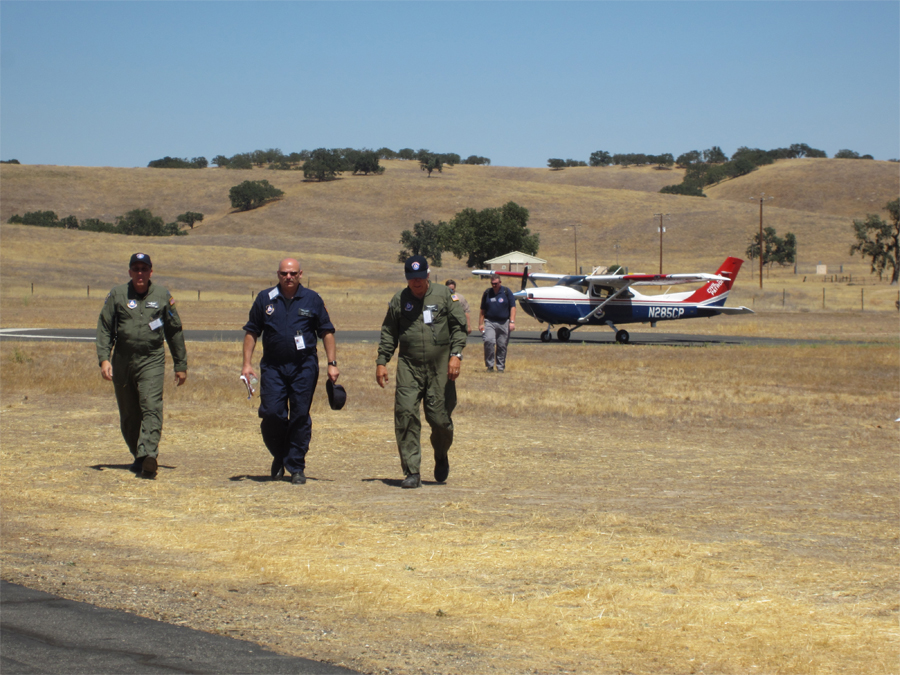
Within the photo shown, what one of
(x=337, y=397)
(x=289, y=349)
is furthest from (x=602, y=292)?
(x=289, y=349)

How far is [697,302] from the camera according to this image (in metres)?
32.2

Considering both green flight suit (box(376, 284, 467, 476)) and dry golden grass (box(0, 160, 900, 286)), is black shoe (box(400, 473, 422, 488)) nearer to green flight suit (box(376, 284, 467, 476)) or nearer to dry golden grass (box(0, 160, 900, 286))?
green flight suit (box(376, 284, 467, 476))

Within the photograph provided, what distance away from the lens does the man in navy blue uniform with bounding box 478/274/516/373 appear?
1856cm

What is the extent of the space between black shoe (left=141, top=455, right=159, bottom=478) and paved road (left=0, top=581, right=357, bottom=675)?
337 centimetres

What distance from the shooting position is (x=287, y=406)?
8.34 metres

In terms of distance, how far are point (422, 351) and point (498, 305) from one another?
10578 millimetres

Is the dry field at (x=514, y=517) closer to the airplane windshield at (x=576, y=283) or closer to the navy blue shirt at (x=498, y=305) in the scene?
the navy blue shirt at (x=498, y=305)

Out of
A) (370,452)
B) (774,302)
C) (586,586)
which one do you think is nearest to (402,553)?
(586,586)

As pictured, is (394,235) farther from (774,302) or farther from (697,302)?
(697,302)

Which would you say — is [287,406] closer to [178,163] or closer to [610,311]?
[610,311]

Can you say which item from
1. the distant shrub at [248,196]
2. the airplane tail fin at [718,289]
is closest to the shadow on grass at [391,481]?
the airplane tail fin at [718,289]

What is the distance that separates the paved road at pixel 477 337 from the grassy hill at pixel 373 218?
26.5 m

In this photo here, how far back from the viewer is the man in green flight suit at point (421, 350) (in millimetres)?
8062

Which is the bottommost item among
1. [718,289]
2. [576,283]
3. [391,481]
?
[391,481]
